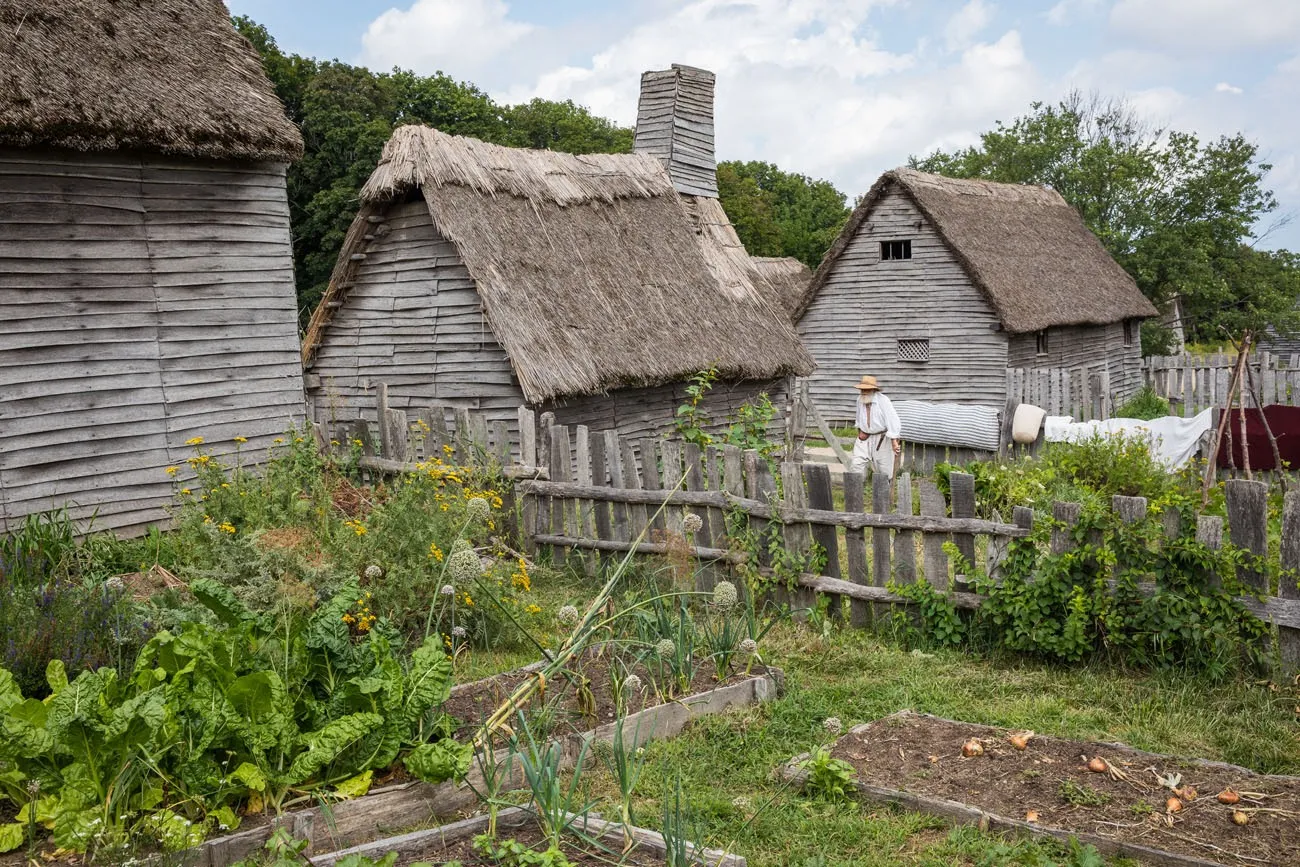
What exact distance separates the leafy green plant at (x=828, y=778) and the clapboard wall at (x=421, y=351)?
724 centimetres

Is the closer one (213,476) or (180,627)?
(180,627)

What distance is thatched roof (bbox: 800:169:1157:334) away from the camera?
2062cm

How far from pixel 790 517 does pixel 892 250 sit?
1624 centimetres

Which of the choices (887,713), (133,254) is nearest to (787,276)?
(133,254)

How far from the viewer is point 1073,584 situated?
5.92m

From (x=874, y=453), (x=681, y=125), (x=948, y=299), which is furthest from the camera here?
(x=948, y=299)

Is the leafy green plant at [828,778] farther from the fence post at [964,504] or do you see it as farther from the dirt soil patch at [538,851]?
the fence post at [964,504]

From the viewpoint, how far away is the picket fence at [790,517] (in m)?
5.43

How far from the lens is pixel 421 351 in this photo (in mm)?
12297

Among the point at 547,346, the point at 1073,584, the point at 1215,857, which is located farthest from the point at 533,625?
the point at 547,346

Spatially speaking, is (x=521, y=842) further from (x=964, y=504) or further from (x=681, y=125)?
(x=681, y=125)

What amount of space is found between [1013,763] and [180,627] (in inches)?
146

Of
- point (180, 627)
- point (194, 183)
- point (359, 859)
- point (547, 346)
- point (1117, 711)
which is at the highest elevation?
point (194, 183)

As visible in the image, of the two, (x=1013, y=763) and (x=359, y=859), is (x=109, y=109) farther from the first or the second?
(x=1013, y=763)
